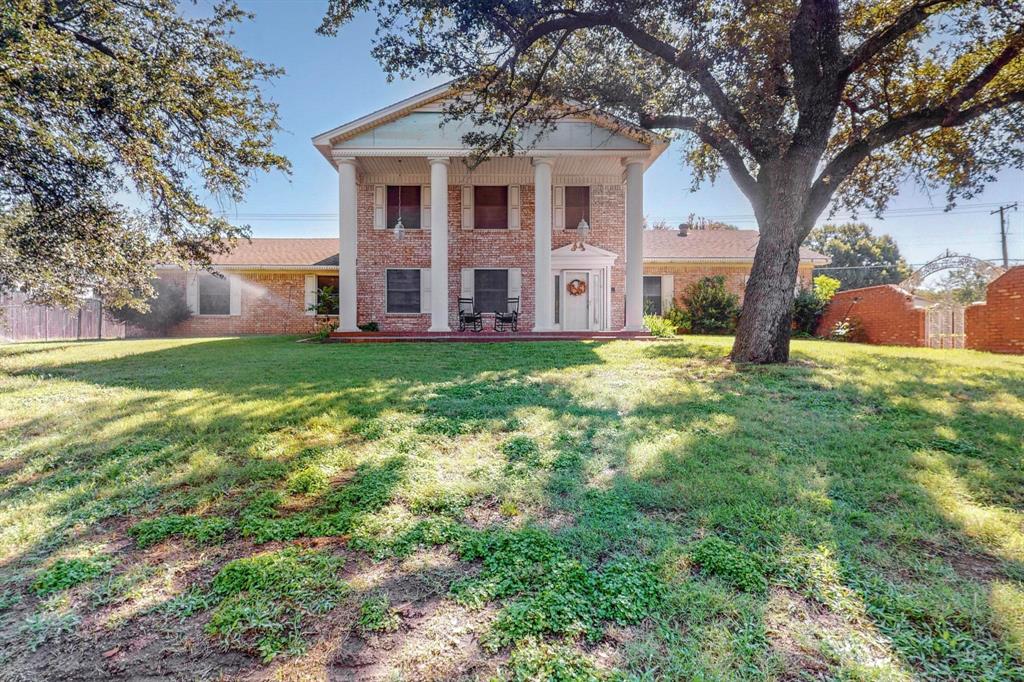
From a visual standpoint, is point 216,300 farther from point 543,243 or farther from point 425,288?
point 543,243

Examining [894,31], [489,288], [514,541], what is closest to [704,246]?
[489,288]

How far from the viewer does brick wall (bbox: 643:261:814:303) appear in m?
19.8

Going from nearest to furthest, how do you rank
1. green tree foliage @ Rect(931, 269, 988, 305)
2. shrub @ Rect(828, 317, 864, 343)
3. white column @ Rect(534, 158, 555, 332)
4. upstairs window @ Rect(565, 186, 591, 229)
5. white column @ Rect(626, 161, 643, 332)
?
white column @ Rect(626, 161, 643, 332) < white column @ Rect(534, 158, 555, 332) < shrub @ Rect(828, 317, 864, 343) < upstairs window @ Rect(565, 186, 591, 229) < green tree foliage @ Rect(931, 269, 988, 305)

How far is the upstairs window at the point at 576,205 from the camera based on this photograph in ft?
51.5

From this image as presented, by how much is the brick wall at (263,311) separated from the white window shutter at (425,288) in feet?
21.8

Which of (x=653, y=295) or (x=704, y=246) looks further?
(x=704, y=246)

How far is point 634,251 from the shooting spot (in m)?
13.4

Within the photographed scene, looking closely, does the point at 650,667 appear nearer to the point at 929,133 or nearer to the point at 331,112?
the point at 929,133

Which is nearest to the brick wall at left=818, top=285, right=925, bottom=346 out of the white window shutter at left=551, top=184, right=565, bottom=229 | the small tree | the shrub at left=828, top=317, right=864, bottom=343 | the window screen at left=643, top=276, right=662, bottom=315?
the shrub at left=828, top=317, right=864, bottom=343

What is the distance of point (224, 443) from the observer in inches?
144

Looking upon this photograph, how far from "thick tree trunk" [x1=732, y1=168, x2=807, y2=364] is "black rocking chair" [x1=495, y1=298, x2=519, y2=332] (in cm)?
769

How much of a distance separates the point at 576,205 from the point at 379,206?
21.1 ft

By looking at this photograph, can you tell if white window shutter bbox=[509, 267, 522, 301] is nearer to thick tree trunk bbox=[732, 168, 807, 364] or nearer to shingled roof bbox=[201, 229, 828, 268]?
shingled roof bbox=[201, 229, 828, 268]

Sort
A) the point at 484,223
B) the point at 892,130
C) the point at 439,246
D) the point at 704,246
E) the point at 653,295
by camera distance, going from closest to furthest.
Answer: the point at 892,130
the point at 439,246
the point at 484,223
the point at 653,295
the point at 704,246
